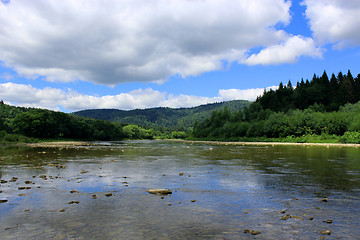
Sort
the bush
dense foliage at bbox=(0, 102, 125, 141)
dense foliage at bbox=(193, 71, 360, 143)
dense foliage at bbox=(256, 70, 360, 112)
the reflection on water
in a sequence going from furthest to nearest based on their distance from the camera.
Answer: dense foliage at bbox=(256, 70, 360, 112), dense foliage at bbox=(0, 102, 125, 141), dense foliage at bbox=(193, 71, 360, 143), the bush, the reflection on water

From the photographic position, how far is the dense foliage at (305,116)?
106m

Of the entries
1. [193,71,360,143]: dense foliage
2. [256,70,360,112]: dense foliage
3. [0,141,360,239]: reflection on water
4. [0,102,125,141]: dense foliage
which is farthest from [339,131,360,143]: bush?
[0,102,125,141]: dense foliage

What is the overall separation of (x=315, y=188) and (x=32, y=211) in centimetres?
1642

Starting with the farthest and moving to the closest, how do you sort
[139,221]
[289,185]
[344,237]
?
[289,185] < [139,221] < [344,237]

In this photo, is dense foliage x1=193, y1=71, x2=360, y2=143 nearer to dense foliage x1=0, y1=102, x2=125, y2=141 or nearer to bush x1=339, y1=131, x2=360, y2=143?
bush x1=339, y1=131, x2=360, y2=143

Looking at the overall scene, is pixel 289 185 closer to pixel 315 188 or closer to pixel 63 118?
pixel 315 188

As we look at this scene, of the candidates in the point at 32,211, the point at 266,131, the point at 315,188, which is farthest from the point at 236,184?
the point at 266,131

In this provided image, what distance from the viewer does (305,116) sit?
11731 centimetres

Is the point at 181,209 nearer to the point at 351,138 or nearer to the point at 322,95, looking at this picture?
the point at 351,138

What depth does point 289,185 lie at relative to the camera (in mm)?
17031

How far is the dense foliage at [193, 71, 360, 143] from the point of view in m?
106

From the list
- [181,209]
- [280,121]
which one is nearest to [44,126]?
[280,121]

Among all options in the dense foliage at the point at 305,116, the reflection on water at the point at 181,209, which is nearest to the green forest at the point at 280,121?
the dense foliage at the point at 305,116

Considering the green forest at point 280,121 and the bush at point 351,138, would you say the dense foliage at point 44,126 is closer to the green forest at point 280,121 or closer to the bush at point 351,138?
the green forest at point 280,121
